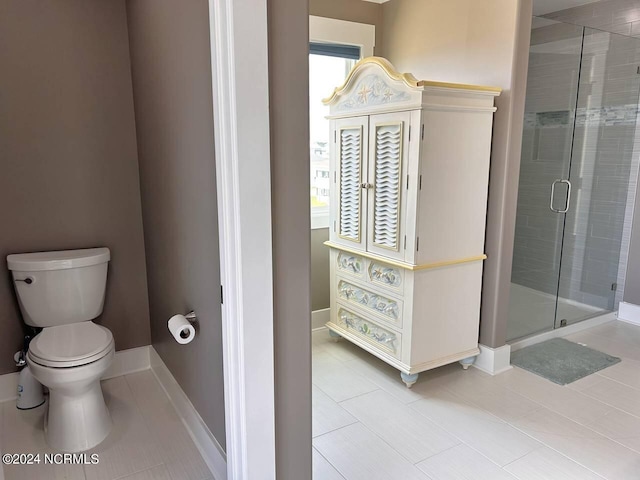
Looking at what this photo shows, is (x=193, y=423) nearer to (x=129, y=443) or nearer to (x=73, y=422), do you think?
(x=129, y=443)

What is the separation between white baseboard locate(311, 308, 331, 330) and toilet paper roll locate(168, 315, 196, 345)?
1.79 meters

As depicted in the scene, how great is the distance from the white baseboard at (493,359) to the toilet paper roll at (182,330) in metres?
1.85

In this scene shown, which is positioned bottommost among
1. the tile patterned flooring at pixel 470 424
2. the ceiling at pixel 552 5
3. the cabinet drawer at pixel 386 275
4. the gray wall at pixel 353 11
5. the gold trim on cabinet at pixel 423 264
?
the tile patterned flooring at pixel 470 424

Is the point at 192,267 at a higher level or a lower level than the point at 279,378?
higher

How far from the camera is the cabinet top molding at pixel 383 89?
2.37 meters

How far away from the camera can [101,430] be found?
212 centimetres

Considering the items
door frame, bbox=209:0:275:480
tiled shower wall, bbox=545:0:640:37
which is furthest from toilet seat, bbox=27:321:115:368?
tiled shower wall, bbox=545:0:640:37

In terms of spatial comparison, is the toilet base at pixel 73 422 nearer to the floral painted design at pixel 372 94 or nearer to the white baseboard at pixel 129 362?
the white baseboard at pixel 129 362

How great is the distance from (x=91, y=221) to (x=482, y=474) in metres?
2.29

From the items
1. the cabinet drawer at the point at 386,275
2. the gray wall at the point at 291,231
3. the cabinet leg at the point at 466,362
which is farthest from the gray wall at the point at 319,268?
the gray wall at the point at 291,231

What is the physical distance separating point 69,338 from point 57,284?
30 cm

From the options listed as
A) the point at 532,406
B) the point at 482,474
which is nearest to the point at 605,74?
the point at 532,406

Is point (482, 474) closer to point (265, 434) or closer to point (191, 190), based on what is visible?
point (265, 434)

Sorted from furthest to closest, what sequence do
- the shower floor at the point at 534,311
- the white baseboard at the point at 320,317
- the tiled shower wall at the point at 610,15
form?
the white baseboard at the point at 320,317, the tiled shower wall at the point at 610,15, the shower floor at the point at 534,311
